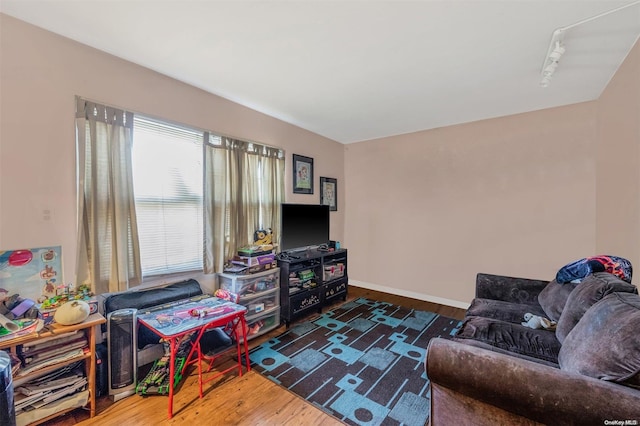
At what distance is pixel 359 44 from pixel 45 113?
2206 millimetres

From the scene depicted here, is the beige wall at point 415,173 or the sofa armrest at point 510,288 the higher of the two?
the beige wall at point 415,173

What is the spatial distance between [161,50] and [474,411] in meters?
2.96

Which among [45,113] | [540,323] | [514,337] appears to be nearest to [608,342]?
[514,337]

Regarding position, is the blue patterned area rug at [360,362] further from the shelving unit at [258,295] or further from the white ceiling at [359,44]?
the white ceiling at [359,44]

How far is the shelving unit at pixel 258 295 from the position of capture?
103 inches

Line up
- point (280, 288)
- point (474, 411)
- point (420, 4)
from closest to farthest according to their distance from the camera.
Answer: point (474, 411)
point (420, 4)
point (280, 288)

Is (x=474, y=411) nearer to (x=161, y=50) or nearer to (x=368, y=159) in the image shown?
(x=161, y=50)

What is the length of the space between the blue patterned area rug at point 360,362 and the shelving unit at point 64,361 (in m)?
1.09

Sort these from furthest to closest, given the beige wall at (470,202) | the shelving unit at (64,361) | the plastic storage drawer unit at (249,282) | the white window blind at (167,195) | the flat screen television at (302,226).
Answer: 1. the flat screen television at (302,226)
2. the beige wall at (470,202)
3. the plastic storage drawer unit at (249,282)
4. the white window blind at (167,195)
5. the shelving unit at (64,361)

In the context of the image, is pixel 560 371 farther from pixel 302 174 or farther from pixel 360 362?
pixel 302 174

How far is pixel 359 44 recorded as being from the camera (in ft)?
6.06

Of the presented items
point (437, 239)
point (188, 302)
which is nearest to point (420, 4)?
point (188, 302)

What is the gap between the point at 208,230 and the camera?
2.61 m

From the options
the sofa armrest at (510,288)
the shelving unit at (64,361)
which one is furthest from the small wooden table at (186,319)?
the sofa armrest at (510,288)
